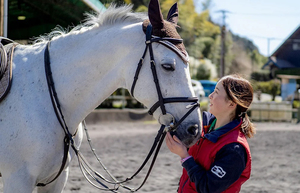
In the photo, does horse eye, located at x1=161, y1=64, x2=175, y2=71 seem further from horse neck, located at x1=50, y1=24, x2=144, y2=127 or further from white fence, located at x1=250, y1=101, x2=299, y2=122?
white fence, located at x1=250, y1=101, x2=299, y2=122

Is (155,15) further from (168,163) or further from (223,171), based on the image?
(168,163)

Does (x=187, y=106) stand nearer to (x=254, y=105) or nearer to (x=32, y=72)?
(x=32, y=72)

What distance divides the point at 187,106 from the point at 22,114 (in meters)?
1.00

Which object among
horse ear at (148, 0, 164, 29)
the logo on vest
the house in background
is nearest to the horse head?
horse ear at (148, 0, 164, 29)

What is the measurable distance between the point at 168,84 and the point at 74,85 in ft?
2.11

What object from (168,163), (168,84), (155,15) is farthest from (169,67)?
(168,163)

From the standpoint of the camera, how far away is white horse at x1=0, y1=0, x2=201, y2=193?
198cm

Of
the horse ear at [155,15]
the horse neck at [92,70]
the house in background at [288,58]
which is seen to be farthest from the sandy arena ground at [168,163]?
the house in background at [288,58]

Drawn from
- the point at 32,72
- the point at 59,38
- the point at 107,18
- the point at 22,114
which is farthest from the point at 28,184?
the point at 107,18

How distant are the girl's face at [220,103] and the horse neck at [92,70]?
0.58m

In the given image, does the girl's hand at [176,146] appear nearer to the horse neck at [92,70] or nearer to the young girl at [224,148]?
the young girl at [224,148]

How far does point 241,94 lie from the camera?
1963mm

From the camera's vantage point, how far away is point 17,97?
2064 millimetres

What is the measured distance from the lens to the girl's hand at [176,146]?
6.28ft
